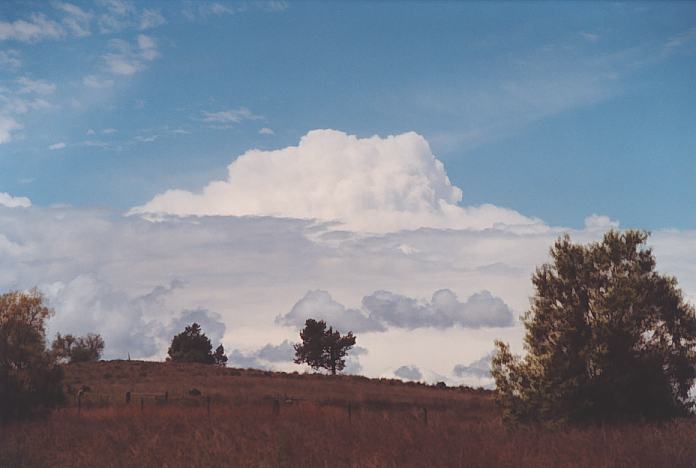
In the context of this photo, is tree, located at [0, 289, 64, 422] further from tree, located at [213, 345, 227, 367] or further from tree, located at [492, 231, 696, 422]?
tree, located at [213, 345, 227, 367]

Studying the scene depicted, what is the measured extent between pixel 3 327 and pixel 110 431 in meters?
11.5

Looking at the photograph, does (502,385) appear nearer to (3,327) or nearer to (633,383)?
(633,383)

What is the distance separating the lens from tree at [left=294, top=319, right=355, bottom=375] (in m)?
82.2

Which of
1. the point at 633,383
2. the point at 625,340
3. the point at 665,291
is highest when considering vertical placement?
the point at 665,291

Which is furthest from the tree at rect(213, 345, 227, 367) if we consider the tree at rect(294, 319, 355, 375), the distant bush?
the tree at rect(294, 319, 355, 375)

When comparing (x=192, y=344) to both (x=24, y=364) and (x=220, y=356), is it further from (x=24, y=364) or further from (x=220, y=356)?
(x=24, y=364)

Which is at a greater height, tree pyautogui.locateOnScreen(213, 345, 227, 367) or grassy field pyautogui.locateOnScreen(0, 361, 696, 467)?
tree pyautogui.locateOnScreen(213, 345, 227, 367)

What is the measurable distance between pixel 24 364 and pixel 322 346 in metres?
58.6

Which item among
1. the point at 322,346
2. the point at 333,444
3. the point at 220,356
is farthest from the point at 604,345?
the point at 220,356

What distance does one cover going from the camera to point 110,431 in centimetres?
1633

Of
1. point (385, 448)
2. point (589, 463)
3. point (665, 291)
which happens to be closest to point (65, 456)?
point (385, 448)

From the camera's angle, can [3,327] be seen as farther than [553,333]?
Yes

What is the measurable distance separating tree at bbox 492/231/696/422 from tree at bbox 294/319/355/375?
60203 millimetres

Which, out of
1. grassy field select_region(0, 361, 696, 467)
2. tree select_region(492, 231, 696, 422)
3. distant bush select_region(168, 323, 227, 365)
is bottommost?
grassy field select_region(0, 361, 696, 467)
